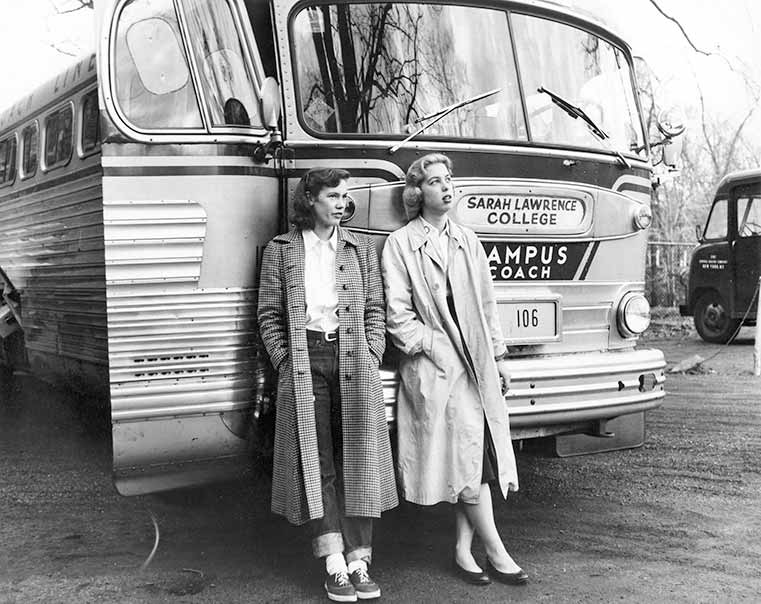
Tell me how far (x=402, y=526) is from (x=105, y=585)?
1.57m

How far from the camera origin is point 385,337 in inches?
162

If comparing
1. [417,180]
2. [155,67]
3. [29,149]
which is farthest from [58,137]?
[417,180]

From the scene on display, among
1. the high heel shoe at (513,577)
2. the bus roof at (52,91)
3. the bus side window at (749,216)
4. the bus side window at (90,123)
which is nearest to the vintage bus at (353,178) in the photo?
the high heel shoe at (513,577)

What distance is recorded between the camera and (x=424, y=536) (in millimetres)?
4672

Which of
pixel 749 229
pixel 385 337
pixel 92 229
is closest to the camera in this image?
pixel 385 337

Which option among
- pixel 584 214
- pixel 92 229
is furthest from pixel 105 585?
pixel 584 214

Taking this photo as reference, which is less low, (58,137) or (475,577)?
(58,137)

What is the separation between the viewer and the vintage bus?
3998mm

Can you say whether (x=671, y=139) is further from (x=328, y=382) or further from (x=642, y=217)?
(x=328, y=382)

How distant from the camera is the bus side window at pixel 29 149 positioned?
731 centimetres

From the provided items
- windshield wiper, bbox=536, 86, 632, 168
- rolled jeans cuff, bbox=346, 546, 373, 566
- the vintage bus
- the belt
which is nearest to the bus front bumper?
the vintage bus

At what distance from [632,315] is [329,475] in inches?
83.5

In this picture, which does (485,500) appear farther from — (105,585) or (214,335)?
(105,585)

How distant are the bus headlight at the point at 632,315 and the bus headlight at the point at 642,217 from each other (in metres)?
0.39
